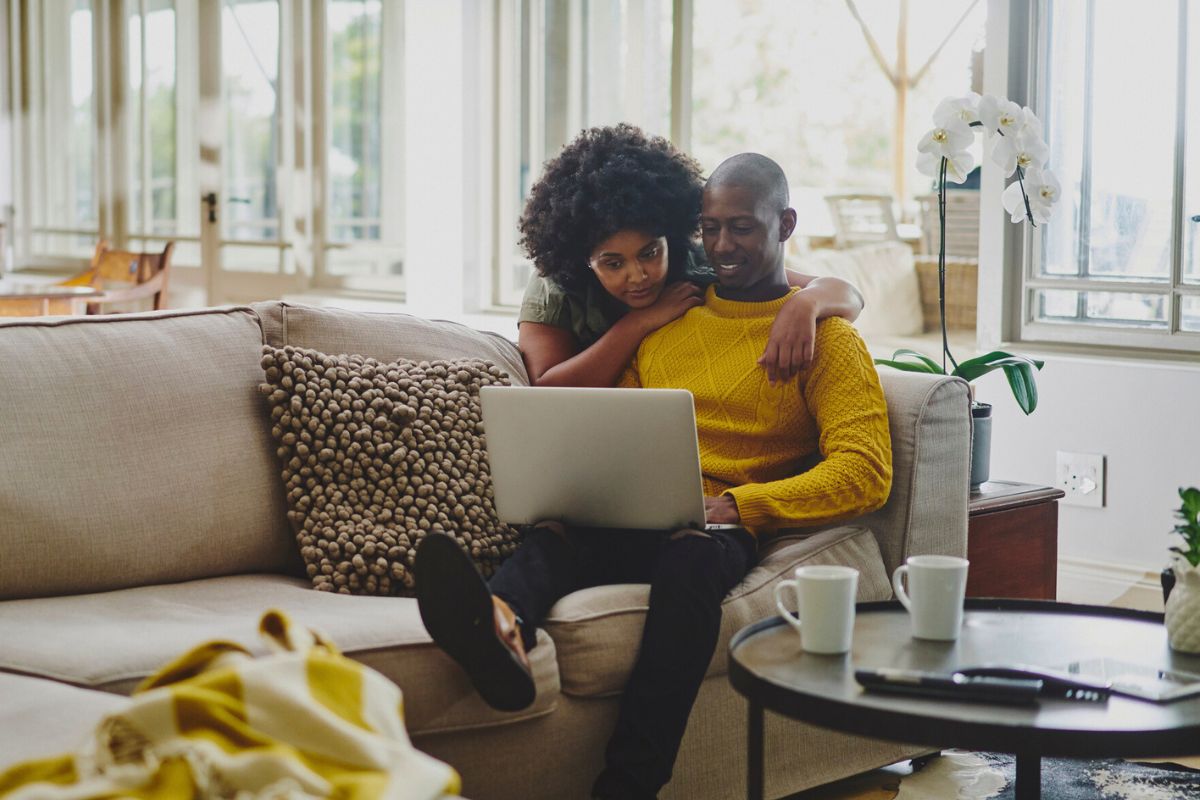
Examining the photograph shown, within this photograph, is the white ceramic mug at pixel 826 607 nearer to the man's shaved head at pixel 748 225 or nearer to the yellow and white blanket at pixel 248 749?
the yellow and white blanket at pixel 248 749

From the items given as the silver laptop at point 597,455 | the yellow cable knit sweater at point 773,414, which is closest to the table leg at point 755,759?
the silver laptop at point 597,455

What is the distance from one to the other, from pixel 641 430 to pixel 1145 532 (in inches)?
72.7

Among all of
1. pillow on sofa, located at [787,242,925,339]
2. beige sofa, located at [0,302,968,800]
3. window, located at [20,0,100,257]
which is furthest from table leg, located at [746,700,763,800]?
window, located at [20,0,100,257]

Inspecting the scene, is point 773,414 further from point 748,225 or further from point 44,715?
point 44,715

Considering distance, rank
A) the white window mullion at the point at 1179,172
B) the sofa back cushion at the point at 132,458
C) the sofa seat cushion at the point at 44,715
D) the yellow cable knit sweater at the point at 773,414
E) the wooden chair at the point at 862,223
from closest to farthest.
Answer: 1. the sofa seat cushion at the point at 44,715
2. the sofa back cushion at the point at 132,458
3. the yellow cable knit sweater at the point at 773,414
4. the white window mullion at the point at 1179,172
5. the wooden chair at the point at 862,223

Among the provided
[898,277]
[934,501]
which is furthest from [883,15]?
[934,501]

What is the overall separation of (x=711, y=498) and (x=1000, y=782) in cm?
74

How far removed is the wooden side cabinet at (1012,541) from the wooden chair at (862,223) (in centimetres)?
512

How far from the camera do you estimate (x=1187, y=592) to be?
5.25 ft

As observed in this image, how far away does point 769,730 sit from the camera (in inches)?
84.0

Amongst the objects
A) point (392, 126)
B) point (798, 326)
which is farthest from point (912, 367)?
point (392, 126)

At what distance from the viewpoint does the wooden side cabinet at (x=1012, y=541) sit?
8.22 feet

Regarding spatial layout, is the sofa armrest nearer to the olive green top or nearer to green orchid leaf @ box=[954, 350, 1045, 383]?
green orchid leaf @ box=[954, 350, 1045, 383]

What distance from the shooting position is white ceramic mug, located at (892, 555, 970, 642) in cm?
162
